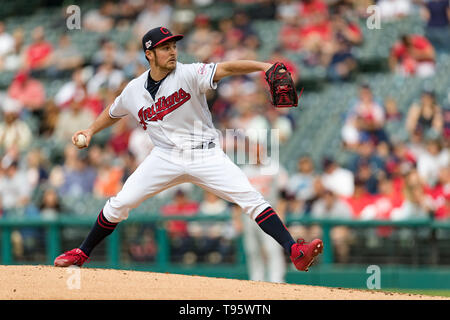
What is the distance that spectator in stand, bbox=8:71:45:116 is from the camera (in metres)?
13.2

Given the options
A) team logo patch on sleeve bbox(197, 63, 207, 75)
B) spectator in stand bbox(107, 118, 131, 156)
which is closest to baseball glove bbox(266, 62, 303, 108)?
team logo patch on sleeve bbox(197, 63, 207, 75)

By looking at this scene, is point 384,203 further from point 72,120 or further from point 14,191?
point 72,120

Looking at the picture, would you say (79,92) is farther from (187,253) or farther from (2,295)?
(2,295)

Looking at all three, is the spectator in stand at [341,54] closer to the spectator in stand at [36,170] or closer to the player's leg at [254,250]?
the player's leg at [254,250]

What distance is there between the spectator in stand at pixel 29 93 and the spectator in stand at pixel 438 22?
19.7ft

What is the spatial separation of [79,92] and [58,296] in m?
8.02

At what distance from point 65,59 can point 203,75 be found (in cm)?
890

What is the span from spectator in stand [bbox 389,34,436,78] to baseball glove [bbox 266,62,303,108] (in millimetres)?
6597

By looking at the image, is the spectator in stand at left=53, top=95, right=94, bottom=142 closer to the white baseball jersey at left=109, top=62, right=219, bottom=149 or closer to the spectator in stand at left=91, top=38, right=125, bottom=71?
the spectator in stand at left=91, top=38, right=125, bottom=71

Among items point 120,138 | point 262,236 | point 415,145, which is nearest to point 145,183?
point 262,236

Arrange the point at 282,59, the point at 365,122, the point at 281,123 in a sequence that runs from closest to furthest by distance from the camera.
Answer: the point at 365,122, the point at 281,123, the point at 282,59

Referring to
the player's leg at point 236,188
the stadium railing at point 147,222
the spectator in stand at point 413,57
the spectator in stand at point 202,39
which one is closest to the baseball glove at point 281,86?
the player's leg at point 236,188

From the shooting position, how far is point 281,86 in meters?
5.16
